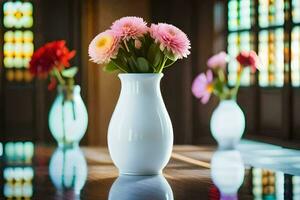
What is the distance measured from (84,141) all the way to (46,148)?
4.67m

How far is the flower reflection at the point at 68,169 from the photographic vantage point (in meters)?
1.81

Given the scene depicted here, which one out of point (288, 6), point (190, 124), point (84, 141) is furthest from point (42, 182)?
point (84, 141)

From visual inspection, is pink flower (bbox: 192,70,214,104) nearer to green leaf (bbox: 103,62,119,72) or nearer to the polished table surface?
the polished table surface

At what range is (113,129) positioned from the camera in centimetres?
196

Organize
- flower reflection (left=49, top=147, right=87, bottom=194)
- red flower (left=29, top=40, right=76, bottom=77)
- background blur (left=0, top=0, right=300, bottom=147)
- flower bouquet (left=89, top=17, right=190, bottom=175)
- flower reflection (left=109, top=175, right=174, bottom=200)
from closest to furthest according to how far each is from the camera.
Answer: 1. flower reflection (left=109, top=175, right=174, bottom=200)
2. flower reflection (left=49, top=147, right=87, bottom=194)
3. flower bouquet (left=89, top=17, right=190, bottom=175)
4. red flower (left=29, top=40, right=76, bottom=77)
5. background blur (left=0, top=0, right=300, bottom=147)

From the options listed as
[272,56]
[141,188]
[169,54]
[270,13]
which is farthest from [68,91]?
[270,13]

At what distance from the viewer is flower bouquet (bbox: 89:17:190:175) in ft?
6.28

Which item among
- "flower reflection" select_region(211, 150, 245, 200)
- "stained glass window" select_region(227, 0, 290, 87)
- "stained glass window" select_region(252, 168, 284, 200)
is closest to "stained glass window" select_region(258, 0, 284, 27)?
"stained glass window" select_region(227, 0, 290, 87)

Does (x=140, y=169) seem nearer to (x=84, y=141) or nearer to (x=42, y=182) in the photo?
(x=42, y=182)

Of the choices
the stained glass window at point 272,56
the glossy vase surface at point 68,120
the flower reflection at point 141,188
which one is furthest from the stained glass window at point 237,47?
the flower reflection at point 141,188

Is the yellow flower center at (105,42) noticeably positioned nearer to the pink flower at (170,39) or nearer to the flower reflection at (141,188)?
the pink flower at (170,39)

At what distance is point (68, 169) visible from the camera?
7.03 feet

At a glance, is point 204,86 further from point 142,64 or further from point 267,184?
point 267,184

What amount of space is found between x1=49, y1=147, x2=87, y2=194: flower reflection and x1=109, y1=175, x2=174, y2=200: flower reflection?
0.33 ft
